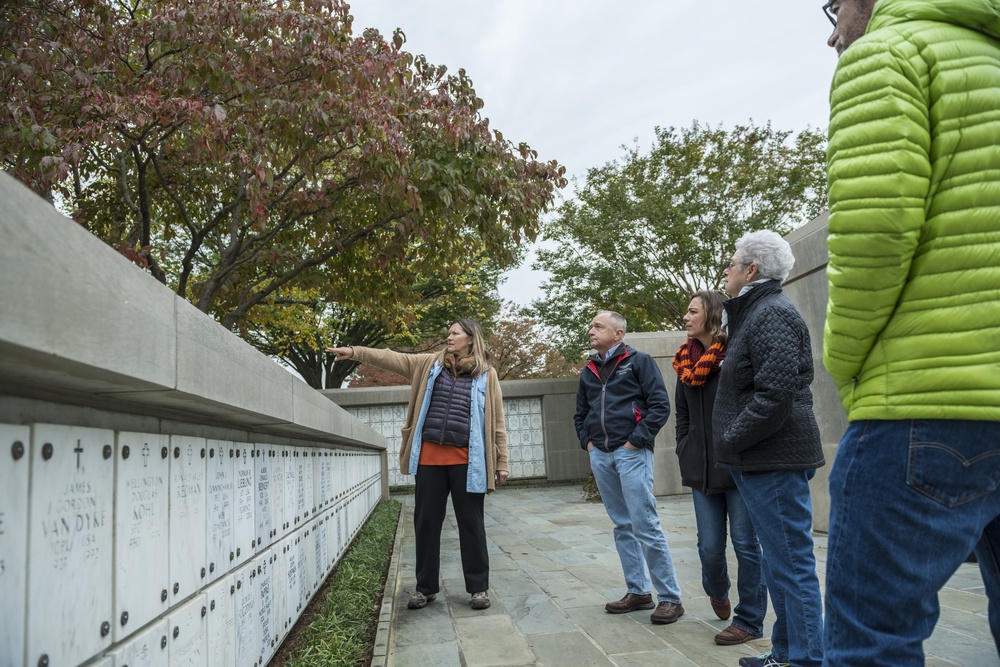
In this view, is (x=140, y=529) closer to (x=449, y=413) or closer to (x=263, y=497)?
(x=263, y=497)

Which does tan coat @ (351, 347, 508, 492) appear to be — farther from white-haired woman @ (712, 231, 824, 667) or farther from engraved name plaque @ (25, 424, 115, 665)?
engraved name plaque @ (25, 424, 115, 665)

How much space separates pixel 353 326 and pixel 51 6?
19.3 meters

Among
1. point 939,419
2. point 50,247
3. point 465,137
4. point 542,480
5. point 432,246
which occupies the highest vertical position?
point 465,137

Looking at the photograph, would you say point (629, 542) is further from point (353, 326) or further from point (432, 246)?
point (353, 326)

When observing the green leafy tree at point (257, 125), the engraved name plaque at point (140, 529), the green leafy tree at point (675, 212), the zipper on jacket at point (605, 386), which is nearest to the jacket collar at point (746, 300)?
the zipper on jacket at point (605, 386)

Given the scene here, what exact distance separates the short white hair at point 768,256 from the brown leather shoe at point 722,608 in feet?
6.80

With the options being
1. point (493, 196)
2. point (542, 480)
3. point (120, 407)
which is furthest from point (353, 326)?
point (120, 407)

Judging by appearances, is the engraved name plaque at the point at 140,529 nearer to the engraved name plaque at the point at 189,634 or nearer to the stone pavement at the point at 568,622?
the engraved name plaque at the point at 189,634

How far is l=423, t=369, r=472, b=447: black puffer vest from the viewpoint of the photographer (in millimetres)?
5242

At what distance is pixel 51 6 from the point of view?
5.94 m

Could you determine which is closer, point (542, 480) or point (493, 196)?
point (493, 196)

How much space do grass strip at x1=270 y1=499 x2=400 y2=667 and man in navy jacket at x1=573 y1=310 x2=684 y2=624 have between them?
1.60m

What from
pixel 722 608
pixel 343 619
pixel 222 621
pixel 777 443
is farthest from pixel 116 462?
pixel 722 608

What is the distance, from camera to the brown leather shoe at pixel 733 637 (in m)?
3.89
